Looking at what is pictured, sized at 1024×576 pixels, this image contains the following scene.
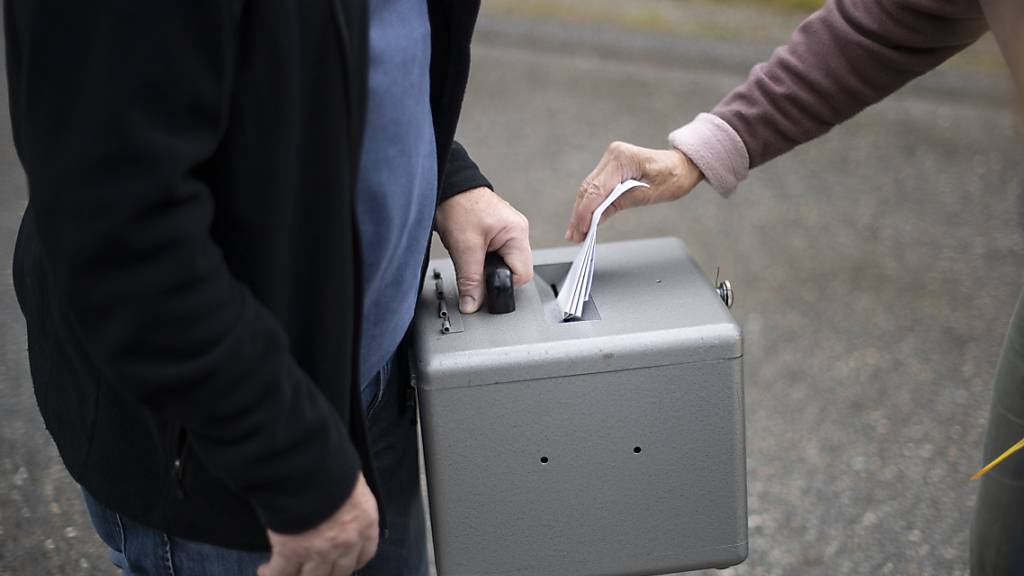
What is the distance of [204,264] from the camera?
0.84m

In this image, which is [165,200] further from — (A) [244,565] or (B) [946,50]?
(B) [946,50]

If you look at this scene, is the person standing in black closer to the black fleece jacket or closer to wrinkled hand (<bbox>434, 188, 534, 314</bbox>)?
the black fleece jacket

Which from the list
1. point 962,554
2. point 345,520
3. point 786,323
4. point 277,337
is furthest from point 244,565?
point 786,323

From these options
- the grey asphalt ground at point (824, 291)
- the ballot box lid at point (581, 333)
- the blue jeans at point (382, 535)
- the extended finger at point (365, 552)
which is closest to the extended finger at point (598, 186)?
the ballot box lid at point (581, 333)

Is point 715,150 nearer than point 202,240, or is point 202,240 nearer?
point 202,240

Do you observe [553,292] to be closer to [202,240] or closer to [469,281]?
[469,281]

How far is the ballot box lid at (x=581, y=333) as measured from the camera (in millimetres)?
1220

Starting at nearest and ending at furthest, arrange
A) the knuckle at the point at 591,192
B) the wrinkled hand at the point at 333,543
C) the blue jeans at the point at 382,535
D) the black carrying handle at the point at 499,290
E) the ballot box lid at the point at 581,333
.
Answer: the wrinkled hand at the point at 333,543, the blue jeans at the point at 382,535, the ballot box lid at the point at 581,333, the black carrying handle at the point at 499,290, the knuckle at the point at 591,192

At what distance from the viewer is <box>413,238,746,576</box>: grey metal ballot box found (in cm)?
123

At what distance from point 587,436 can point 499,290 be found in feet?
0.68

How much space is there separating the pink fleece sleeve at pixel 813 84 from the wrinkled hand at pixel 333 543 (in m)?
0.80

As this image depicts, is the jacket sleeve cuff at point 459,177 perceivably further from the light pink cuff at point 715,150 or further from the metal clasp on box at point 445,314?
the light pink cuff at point 715,150

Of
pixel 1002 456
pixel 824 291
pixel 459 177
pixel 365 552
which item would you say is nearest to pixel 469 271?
pixel 459 177

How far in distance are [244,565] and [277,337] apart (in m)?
0.34
